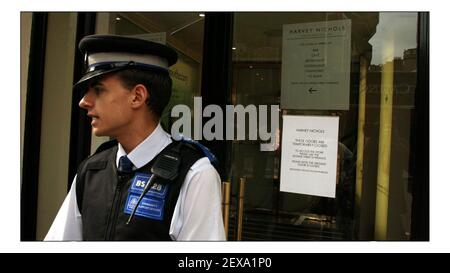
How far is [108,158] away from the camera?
2.41 meters

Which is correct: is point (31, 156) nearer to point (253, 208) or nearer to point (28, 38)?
point (28, 38)

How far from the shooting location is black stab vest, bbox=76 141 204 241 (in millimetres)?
2217

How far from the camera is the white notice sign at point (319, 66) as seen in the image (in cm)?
258

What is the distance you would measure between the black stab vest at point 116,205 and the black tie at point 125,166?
29mm

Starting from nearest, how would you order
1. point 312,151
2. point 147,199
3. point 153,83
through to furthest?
point 147,199 < point 153,83 < point 312,151

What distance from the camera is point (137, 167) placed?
230 cm

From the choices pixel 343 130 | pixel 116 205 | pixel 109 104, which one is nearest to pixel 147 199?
pixel 116 205

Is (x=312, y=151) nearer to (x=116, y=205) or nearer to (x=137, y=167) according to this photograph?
(x=137, y=167)

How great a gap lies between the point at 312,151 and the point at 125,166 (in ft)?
3.45

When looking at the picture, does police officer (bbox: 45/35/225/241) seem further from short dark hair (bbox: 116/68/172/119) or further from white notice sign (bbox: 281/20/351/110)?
white notice sign (bbox: 281/20/351/110)

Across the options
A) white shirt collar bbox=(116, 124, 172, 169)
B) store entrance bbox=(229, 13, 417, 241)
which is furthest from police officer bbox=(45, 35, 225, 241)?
store entrance bbox=(229, 13, 417, 241)

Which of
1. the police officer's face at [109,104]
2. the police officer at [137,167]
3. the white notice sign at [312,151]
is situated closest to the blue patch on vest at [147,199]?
the police officer at [137,167]
